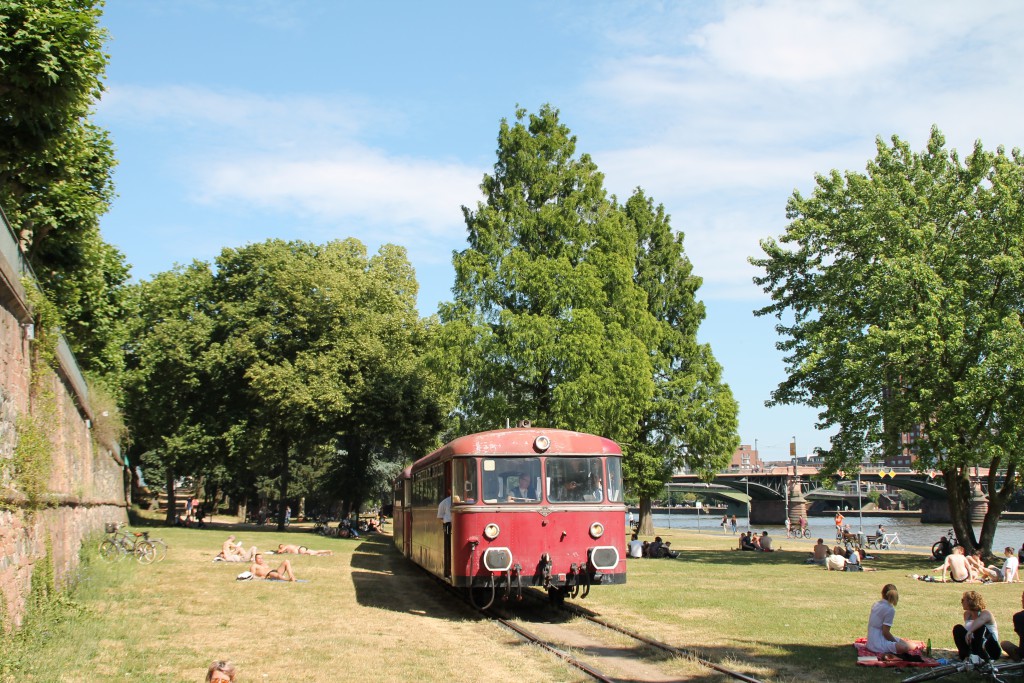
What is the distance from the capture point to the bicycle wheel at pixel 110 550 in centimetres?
2387

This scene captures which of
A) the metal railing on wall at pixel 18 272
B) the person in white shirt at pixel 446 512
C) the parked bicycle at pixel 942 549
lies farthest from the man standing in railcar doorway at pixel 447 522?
the parked bicycle at pixel 942 549

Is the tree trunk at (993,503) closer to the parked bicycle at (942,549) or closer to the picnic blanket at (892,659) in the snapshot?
the parked bicycle at (942,549)

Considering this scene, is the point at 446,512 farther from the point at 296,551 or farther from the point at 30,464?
the point at 296,551

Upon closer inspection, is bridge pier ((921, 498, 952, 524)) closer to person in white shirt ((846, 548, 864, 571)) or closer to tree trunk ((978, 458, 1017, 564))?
tree trunk ((978, 458, 1017, 564))

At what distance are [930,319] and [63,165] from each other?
966 inches

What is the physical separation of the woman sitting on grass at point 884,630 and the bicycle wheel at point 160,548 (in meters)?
20.7

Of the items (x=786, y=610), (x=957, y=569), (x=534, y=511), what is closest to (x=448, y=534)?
(x=534, y=511)

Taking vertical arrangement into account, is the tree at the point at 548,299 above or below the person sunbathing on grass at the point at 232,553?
above

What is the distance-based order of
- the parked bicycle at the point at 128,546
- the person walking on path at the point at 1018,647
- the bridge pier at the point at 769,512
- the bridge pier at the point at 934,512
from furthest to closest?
the bridge pier at the point at 769,512
the bridge pier at the point at 934,512
the parked bicycle at the point at 128,546
the person walking on path at the point at 1018,647

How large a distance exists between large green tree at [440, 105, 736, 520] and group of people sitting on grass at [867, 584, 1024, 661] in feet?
61.3

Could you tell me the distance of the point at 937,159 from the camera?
103 ft

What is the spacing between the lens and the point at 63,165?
2439cm

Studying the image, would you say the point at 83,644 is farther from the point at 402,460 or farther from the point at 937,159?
the point at 402,460

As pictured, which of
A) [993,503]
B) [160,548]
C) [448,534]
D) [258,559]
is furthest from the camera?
[993,503]
